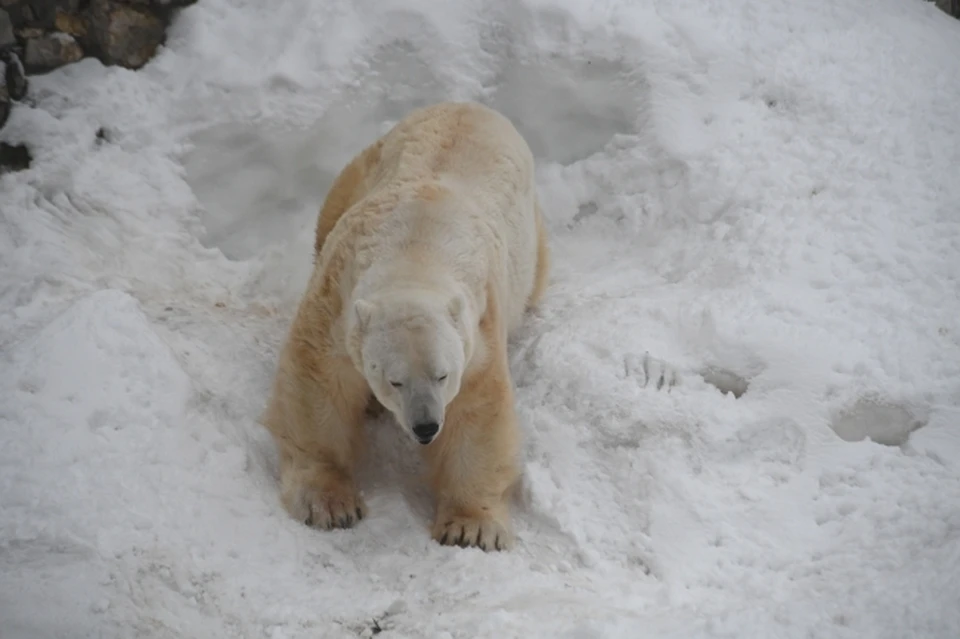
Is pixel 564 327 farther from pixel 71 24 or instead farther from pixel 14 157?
pixel 71 24

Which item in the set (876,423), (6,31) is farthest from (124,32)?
(876,423)

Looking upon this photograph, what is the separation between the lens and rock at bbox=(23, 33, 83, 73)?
591 centimetres

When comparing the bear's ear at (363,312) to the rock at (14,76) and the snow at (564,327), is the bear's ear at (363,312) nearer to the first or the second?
the snow at (564,327)

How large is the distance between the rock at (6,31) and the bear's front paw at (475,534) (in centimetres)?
400

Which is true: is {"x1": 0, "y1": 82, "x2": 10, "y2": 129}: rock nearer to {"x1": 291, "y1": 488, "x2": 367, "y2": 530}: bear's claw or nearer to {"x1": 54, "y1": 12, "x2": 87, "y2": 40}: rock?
{"x1": 54, "y1": 12, "x2": 87, "y2": 40}: rock

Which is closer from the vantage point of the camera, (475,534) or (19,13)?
(475,534)

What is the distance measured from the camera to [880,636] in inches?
122

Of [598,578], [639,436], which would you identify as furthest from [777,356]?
[598,578]

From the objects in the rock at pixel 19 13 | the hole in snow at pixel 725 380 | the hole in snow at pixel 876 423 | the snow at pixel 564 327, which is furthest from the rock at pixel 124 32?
the hole in snow at pixel 876 423

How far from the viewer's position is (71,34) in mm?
6066

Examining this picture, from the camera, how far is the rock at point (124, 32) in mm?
6117

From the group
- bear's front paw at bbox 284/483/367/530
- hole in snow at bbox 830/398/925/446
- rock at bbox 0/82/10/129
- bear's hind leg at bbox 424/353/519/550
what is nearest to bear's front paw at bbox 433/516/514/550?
bear's hind leg at bbox 424/353/519/550

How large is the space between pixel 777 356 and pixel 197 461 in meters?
2.81

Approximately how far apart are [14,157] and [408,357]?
3.35 metres
